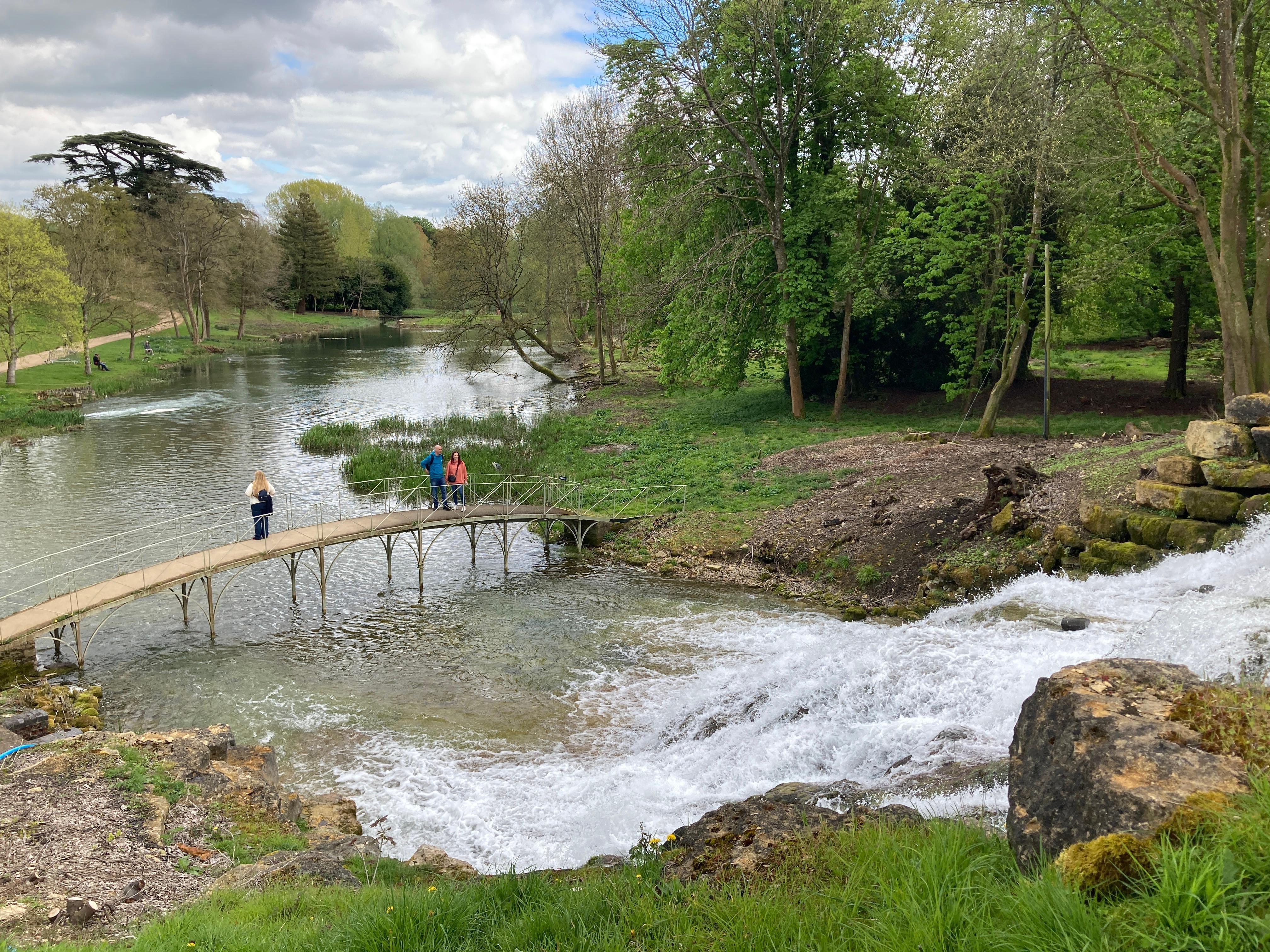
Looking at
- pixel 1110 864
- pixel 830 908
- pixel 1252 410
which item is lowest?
pixel 830 908

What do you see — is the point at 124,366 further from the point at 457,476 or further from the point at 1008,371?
→ the point at 1008,371

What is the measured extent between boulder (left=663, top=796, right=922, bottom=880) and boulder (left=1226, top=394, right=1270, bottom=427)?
11230 mm

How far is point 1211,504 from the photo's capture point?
44.3ft

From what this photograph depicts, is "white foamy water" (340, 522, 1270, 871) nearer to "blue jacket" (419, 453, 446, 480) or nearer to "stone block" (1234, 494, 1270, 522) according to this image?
"stone block" (1234, 494, 1270, 522)

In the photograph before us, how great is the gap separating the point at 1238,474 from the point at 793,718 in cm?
864

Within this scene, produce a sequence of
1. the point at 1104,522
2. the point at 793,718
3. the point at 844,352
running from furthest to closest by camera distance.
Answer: the point at 844,352, the point at 1104,522, the point at 793,718

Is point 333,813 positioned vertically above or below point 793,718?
below

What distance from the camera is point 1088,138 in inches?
899

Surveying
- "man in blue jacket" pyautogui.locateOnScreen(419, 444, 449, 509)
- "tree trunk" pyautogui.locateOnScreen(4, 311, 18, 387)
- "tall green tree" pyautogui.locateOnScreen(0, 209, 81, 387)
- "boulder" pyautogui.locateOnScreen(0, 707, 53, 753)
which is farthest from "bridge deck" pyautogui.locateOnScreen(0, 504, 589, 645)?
"tall green tree" pyautogui.locateOnScreen(0, 209, 81, 387)

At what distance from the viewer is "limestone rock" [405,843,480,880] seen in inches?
311

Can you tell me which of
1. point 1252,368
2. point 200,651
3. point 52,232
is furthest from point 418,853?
point 52,232

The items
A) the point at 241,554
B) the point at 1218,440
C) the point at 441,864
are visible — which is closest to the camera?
the point at 441,864

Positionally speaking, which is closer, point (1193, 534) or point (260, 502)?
point (1193, 534)

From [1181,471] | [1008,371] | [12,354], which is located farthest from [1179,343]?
[12,354]
